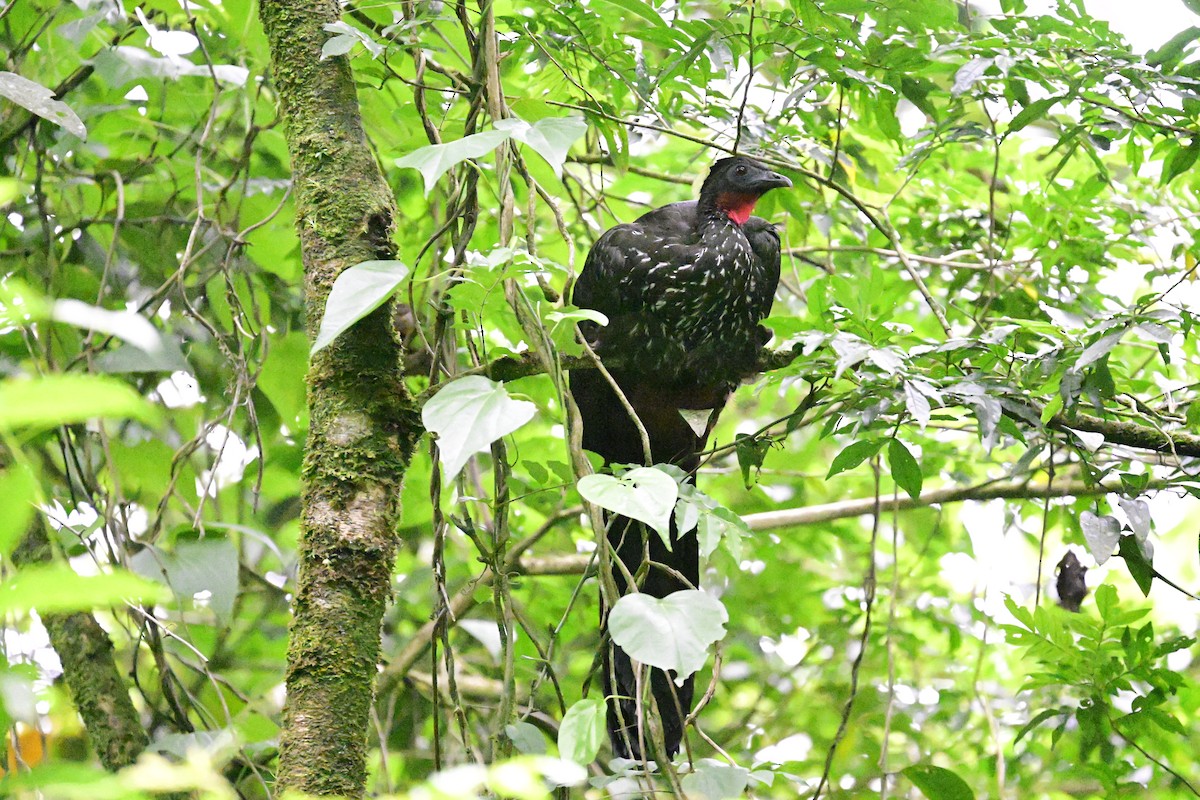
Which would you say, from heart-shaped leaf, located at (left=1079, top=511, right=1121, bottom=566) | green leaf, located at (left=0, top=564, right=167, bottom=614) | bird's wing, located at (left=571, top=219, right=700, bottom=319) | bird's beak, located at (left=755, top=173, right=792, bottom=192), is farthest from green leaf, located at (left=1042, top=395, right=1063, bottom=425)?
green leaf, located at (left=0, top=564, right=167, bottom=614)

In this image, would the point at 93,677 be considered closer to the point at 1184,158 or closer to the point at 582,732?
the point at 582,732

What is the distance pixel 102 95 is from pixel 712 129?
52.3 inches

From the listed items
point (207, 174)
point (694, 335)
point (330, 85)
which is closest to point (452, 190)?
point (330, 85)

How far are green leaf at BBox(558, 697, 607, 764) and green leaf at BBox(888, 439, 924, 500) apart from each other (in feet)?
2.54

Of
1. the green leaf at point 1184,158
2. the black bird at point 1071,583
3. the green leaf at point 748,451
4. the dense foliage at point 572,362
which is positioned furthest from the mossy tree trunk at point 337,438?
the black bird at point 1071,583

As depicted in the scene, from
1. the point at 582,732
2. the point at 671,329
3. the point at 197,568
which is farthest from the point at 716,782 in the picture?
the point at 671,329

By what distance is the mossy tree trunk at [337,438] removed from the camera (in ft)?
4.09

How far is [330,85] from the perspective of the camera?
4.90ft

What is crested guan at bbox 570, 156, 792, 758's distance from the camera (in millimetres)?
2131

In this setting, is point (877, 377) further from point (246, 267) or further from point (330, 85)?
point (246, 267)

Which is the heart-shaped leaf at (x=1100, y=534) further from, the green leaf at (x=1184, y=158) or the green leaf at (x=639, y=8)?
the green leaf at (x=639, y=8)

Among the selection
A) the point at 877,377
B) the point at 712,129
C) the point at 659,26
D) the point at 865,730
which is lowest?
the point at 865,730

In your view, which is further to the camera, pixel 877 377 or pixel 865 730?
pixel 865 730

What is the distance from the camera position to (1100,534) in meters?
1.65
